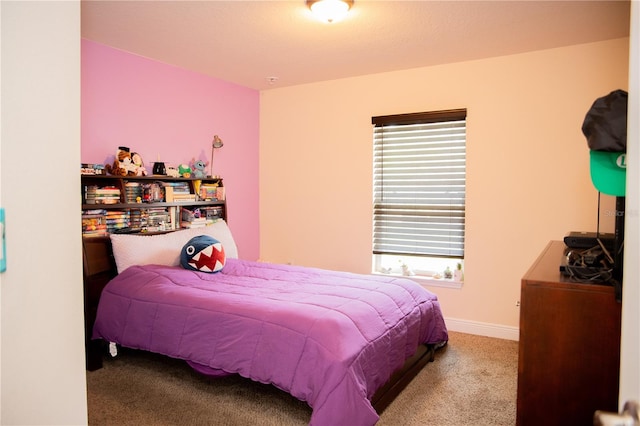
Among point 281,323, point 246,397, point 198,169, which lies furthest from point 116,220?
point 281,323

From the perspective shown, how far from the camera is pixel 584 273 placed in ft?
5.36

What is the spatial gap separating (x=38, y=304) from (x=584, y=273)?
1.75 meters

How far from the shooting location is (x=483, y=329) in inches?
153

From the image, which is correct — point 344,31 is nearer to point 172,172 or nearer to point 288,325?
point 172,172

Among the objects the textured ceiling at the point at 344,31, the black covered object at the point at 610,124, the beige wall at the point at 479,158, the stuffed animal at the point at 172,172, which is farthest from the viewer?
the stuffed animal at the point at 172,172

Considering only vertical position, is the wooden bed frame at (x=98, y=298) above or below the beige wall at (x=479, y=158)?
below

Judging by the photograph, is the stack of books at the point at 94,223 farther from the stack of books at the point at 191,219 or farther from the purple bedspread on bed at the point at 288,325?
the stack of books at the point at 191,219

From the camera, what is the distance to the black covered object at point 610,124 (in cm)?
124

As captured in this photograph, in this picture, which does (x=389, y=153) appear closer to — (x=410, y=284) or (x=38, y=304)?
(x=410, y=284)

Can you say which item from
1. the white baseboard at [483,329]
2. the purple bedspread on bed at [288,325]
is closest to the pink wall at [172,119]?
the purple bedspread on bed at [288,325]

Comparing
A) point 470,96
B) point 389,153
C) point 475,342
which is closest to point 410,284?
point 475,342

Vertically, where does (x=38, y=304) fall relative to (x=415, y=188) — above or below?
below

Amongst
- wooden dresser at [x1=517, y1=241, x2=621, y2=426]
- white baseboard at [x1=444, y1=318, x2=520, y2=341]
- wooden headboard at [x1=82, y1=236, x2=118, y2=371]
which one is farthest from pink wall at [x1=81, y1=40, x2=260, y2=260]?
wooden dresser at [x1=517, y1=241, x2=621, y2=426]

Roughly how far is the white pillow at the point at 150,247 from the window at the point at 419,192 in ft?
5.69
